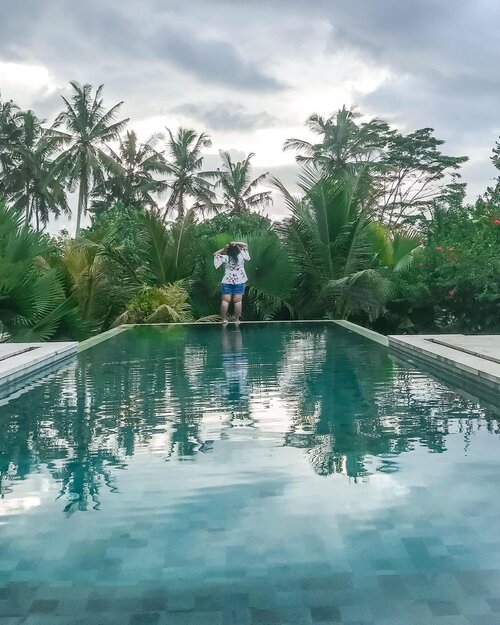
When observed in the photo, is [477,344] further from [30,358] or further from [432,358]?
[30,358]

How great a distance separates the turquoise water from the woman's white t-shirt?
6524mm

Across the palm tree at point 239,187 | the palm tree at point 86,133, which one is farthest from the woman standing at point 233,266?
the palm tree at point 239,187

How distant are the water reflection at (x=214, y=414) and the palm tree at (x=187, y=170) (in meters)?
31.2

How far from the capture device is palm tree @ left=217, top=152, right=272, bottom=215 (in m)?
38.2

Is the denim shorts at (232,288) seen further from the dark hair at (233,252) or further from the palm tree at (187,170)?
the palm tree at (187,170)

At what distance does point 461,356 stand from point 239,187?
32658mm

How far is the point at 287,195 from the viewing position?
14211 millimetres

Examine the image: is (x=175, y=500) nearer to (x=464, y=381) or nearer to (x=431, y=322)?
(x=464, y=381)

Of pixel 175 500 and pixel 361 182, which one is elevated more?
pixel 361 182

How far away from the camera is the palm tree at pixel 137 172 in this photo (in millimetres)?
37500

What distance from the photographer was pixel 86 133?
1420 inches

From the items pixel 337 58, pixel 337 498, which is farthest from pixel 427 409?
pixel 337 58

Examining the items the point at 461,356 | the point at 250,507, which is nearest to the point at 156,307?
the point at 461,356

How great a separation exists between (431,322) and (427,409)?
31.1ft
